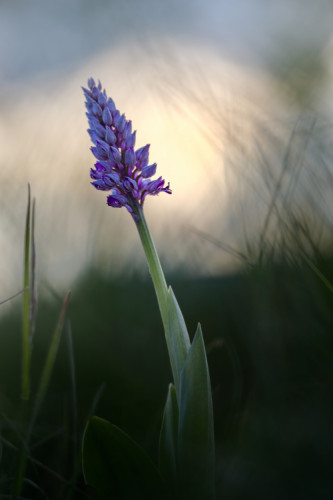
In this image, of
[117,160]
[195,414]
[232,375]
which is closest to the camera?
[195,414]

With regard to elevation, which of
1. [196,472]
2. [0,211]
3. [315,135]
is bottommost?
[196,472]

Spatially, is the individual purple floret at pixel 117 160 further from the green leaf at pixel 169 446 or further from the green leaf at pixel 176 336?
the green leaf at pixel 169 446

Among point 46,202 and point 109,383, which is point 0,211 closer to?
point 46,202

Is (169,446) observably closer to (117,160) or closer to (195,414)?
(195,414)

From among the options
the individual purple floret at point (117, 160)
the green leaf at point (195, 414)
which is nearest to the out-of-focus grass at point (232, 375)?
the green leaf at point (195, 414)

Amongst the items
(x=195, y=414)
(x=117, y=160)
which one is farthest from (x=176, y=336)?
(x=117, y=160)

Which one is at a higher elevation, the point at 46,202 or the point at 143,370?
the point at 46,202

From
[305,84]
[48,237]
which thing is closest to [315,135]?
[305,84]
